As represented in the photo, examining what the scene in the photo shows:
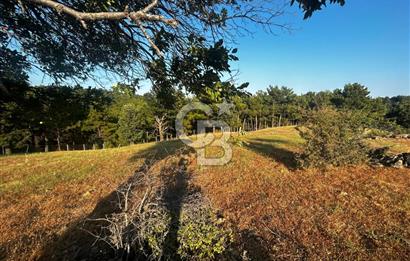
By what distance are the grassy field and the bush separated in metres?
0.43

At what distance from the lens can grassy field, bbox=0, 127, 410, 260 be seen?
489 cm

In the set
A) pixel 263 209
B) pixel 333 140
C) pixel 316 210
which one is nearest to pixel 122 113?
pixel 333 140

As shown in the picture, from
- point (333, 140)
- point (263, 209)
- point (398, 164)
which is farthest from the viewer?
point (398, 164)

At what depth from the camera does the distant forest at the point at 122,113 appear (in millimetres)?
3396

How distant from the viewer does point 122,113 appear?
3969 cm

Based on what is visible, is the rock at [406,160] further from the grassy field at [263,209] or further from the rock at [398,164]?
the grassy field at [263,209]

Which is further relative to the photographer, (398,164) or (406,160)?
(406,160)

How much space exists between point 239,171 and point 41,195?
24.5 feet

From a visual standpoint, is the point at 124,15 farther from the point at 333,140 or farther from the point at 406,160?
the point at 406,160

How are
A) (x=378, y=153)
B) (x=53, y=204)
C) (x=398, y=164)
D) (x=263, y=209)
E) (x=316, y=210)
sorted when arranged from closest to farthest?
(x=316, y=210)
(x=263, y=209)
(x=53, y=204)
(x=398, y=164)
(x=378, y=153)

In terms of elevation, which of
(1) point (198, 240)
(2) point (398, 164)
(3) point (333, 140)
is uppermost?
(3) point (333, 140)

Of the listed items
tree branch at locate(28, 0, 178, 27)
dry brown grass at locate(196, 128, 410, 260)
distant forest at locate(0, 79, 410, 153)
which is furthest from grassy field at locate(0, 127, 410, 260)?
tree branch at locate(28, 0, 178, 27)

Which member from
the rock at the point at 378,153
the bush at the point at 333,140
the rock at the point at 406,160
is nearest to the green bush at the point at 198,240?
the bush at the point at 333,140

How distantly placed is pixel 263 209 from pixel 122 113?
3644cm
